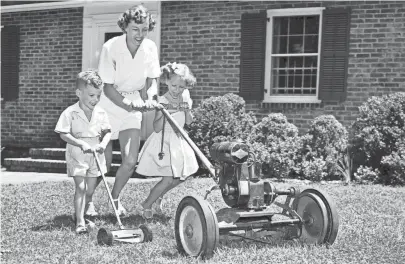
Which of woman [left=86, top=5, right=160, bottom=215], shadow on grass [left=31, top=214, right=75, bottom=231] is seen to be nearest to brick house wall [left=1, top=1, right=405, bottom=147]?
woman [left=86, top=5, right=160, bottom=215]

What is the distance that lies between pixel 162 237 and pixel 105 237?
21.0 inches

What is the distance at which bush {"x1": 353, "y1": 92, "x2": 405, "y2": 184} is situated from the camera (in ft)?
29.4

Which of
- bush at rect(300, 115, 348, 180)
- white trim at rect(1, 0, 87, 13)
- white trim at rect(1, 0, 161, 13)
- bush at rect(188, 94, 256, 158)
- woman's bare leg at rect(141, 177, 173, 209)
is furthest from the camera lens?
white trim at rect(1, 0, 87, 13)

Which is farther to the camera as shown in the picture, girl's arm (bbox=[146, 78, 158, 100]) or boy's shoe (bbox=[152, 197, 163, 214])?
boy's shoe (bbox=[152, 197, 163, 214])

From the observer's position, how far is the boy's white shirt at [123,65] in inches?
219

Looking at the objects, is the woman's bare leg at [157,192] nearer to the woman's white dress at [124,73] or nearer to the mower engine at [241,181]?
the woman's white dress at [124,73]

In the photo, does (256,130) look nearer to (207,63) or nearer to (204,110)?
(204,110)

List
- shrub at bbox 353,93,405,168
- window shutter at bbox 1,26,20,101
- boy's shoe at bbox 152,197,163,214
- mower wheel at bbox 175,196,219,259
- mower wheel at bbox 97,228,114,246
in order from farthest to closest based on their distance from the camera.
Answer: window shutter at bbox 1,26,20,101, shrub at bbox 353,93,405,168, boy's shoe at bbox 152,197,163,214, mower wheel at bbox 97,228,114,246, mower wheel at bbox 175,196,219,259

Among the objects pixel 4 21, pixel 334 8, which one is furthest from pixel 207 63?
pixel 4 21

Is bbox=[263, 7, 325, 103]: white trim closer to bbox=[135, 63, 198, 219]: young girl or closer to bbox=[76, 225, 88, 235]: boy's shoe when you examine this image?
bbox=[135, 63, 198, 219]: young girl

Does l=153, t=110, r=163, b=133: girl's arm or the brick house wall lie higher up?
A: the brick house wall

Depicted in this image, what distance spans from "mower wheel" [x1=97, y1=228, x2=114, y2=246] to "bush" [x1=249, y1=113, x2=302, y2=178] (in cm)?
473

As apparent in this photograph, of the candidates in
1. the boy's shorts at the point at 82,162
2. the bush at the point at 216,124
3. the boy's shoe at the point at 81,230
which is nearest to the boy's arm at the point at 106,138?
the boy's shorts at the point at 82,162

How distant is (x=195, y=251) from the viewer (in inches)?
163
